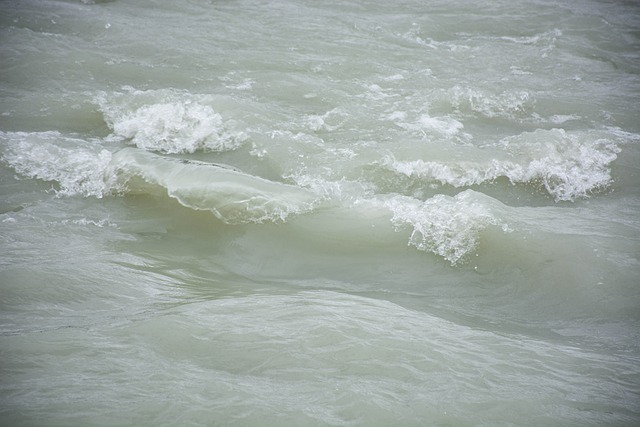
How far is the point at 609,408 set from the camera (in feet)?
7.70

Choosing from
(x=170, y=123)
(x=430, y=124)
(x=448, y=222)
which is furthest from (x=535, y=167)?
(x=170, y=123)

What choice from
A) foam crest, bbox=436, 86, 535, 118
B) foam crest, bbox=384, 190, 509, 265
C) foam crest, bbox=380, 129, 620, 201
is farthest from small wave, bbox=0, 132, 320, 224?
foam crest, bbox=436, 86, 535, 118

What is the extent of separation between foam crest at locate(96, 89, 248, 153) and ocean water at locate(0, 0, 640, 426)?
22 millimetres

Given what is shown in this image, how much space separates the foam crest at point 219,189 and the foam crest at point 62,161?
0.54ft

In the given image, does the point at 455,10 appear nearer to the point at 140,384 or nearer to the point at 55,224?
the point at 55,224

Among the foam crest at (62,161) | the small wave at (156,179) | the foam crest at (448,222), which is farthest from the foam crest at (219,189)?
the foam crest at (448,222)

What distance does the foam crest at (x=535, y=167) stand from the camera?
490cm

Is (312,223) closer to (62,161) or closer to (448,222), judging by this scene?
(448,222)

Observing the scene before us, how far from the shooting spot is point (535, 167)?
16.5ft

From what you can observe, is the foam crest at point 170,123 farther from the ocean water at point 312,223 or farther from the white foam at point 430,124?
the white foam at point 430,124

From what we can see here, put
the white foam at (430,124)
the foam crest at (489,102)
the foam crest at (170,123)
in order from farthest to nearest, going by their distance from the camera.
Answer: the foam crest at (489,102)
the white foam at (430,124)
the foam crest at (170,123)

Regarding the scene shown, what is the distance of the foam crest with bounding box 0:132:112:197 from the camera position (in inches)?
179

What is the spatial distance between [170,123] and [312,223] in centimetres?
203

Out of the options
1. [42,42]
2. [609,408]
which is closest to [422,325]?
[609,408]
